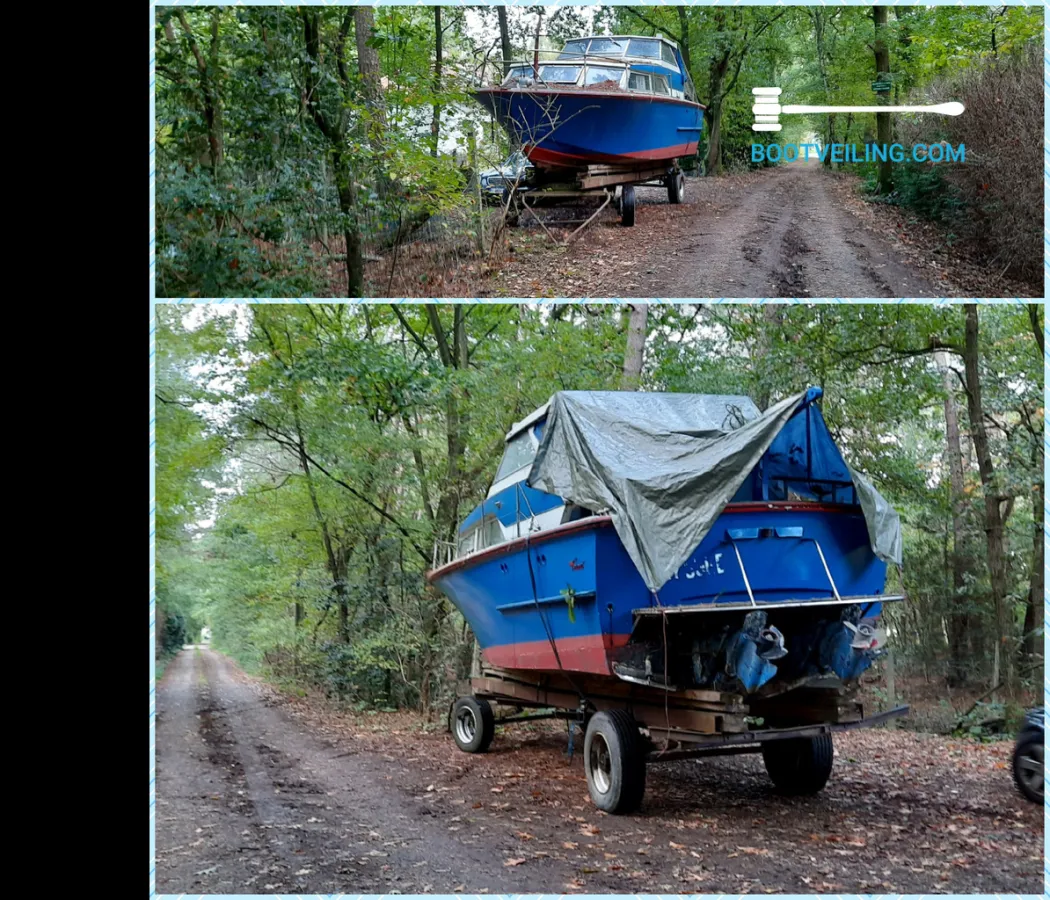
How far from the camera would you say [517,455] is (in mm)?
7602

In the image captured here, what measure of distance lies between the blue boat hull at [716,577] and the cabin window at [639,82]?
5.64m

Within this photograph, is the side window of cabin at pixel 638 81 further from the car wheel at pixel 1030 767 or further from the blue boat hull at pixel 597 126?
the car wheel at pixel 1030 767

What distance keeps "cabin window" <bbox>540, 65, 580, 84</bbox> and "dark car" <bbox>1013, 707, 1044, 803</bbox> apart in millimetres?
6816

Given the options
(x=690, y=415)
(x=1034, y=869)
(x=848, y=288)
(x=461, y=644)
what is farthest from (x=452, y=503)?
(x=1034, y=869)

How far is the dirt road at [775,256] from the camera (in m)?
6.45

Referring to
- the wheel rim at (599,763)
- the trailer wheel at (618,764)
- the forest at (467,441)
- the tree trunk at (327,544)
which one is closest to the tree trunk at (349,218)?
the forest at (467,441)

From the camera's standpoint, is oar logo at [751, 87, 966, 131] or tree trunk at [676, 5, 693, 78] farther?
tree trunk at [676, 5, 693, 78]

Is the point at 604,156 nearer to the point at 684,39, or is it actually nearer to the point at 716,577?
the point at 684,39

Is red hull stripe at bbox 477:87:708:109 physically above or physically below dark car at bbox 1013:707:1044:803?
above

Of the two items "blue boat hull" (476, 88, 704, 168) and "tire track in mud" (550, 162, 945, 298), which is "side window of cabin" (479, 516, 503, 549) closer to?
"tire track in mud" (550, 162, 945, 298)

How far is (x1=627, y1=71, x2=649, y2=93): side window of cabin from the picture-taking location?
9195mm

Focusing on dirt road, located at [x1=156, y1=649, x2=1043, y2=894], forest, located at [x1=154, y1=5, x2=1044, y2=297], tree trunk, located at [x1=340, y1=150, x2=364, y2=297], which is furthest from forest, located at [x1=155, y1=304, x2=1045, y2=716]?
dirt road, located at [x1=156, y1=649, x2=1043, y2=894]

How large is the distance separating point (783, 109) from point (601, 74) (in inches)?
148

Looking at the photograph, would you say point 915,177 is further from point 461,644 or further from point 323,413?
point 461,644
